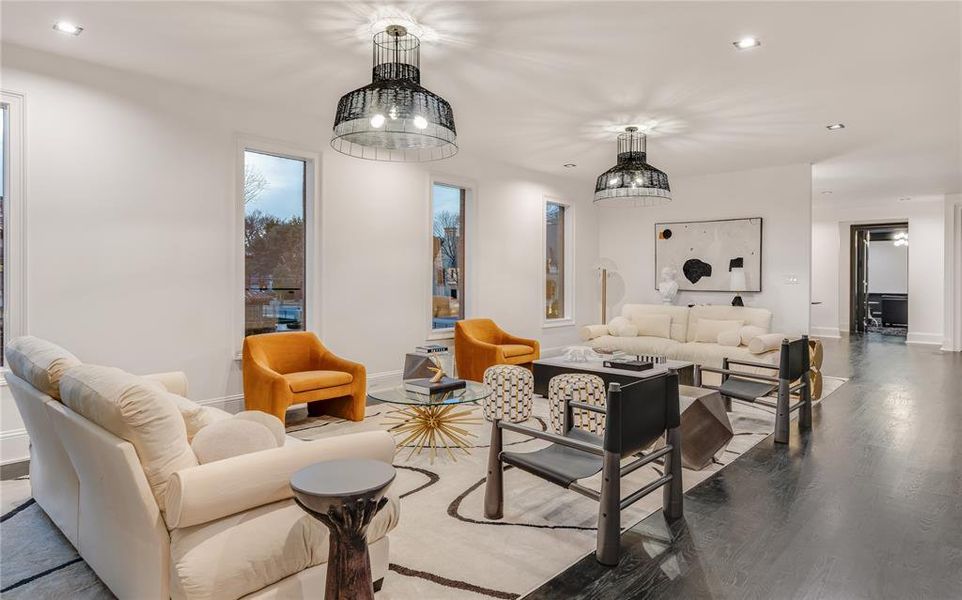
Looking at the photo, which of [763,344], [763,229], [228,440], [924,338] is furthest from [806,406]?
[924,338]

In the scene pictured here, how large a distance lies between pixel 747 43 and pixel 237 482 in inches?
150

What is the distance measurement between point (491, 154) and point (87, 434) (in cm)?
571

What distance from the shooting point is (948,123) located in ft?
17.7

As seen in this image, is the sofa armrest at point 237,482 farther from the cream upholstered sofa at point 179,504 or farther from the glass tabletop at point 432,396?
the glass tabletop at point 432,396

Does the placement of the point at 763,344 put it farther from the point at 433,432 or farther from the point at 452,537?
the point at 452,537

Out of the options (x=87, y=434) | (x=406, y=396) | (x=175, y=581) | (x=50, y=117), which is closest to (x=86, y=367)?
(x=87, y=434)

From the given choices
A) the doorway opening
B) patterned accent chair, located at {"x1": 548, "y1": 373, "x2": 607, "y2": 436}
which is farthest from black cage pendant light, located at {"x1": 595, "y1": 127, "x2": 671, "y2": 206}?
the doorway opening

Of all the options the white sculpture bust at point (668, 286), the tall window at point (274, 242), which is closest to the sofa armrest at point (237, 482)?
the tall window at point (274, 242)

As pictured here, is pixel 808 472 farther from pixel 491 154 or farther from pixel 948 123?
pixel 491 154

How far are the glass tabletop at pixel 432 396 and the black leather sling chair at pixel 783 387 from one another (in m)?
1.77

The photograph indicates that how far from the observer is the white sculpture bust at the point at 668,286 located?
8.11 meters

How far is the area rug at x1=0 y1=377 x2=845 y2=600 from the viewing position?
214 centimetres

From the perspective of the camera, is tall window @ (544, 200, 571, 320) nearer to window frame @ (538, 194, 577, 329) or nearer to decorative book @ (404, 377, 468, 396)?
window frame @ (538, 194, 577, 329)

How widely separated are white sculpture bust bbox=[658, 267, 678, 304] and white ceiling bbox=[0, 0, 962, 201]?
8.28ft
